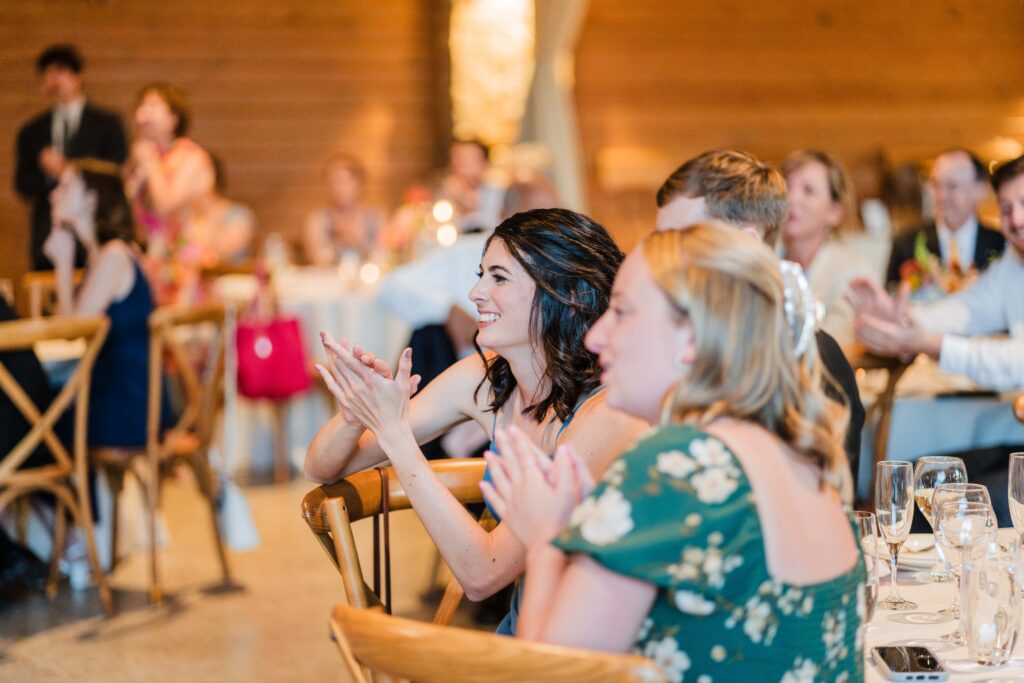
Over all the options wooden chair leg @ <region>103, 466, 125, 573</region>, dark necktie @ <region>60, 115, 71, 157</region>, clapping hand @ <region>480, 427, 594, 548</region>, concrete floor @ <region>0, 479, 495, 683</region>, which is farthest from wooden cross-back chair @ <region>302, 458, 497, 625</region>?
dark necktie @ <region>60, 115, 71, 157</region>

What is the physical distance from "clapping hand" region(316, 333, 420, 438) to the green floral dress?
0.55 m

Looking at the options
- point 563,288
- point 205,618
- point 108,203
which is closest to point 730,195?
point 563,288

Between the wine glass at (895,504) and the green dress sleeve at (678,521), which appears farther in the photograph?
the wine glass at (895,504)

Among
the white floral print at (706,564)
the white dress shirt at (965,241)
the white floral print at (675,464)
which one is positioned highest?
the white dress shirt at (965,241)

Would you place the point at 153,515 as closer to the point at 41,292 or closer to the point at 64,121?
the point at 41,292

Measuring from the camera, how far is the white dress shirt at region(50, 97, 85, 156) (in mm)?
5941

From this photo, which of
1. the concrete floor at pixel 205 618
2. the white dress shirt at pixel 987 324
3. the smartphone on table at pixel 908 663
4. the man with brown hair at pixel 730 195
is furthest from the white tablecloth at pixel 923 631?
the concrete floor at pixel 205 618

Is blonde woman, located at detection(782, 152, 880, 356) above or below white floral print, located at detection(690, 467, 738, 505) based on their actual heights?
above

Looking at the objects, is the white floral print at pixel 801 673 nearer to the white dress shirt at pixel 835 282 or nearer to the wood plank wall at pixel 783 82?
the white dress shirt at pixel 835 282

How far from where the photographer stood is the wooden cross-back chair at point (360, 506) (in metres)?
1.58

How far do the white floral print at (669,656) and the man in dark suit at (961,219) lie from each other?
3297 millimetres

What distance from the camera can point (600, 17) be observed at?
8219mm

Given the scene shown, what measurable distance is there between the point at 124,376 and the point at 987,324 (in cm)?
272

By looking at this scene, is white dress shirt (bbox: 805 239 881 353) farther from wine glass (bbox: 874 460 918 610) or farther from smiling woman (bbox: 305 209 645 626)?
wine glass (bbox: 874 460 918 610)
